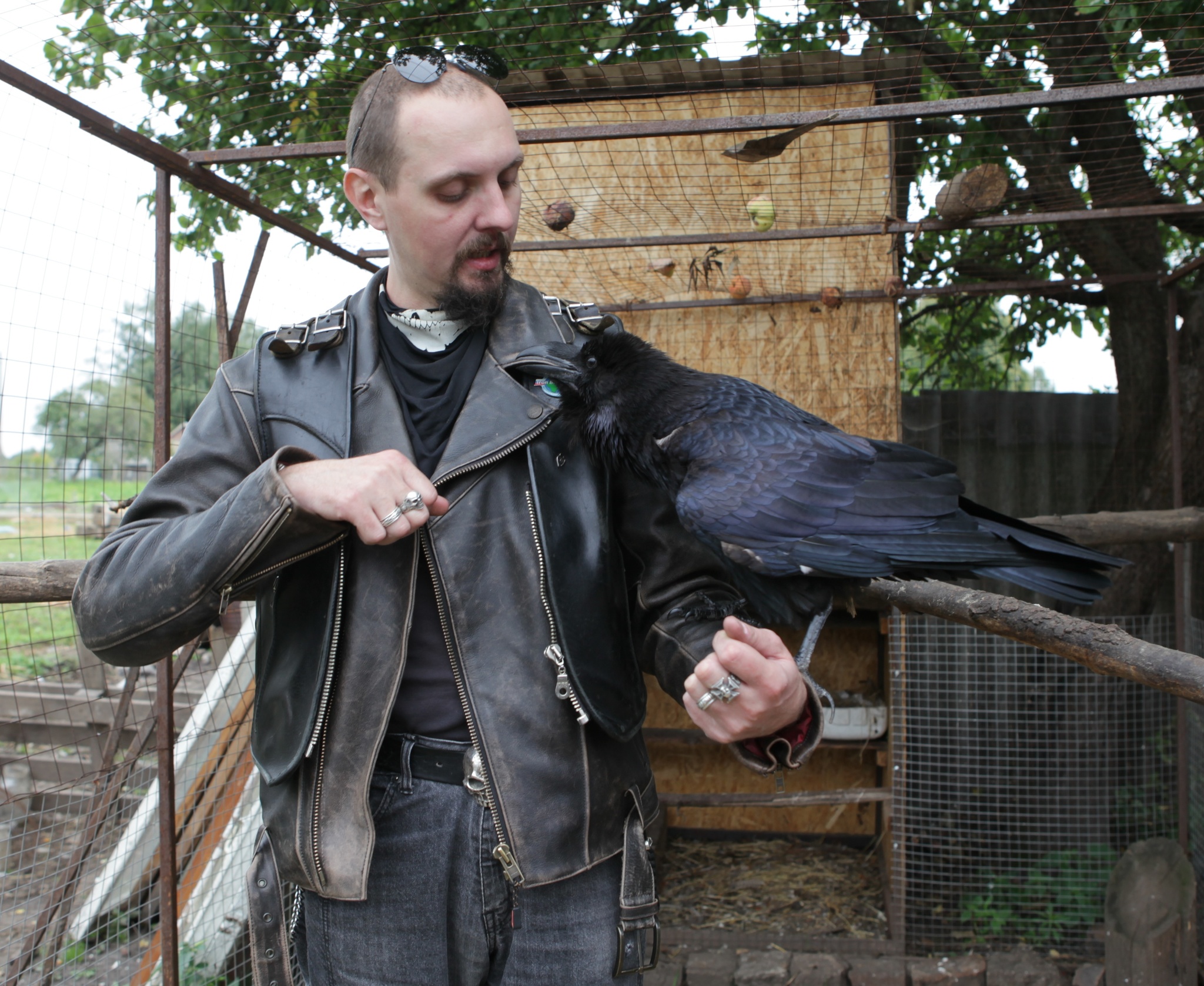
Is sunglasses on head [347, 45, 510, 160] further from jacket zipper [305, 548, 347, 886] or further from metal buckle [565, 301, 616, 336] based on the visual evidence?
jacket zipper [305, 548, 347, 886]

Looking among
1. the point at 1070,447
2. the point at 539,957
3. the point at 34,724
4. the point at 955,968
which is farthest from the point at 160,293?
the point at 1070,447

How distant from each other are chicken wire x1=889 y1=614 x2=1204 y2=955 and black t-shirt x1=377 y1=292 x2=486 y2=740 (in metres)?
3.41

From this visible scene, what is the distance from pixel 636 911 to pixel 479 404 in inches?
41.3

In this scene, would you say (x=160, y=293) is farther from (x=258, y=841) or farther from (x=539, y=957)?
(x=539, y=957)

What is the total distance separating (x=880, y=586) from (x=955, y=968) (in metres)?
3.15

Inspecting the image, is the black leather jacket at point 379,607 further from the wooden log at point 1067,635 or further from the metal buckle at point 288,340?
the wooden log at point 1067,635

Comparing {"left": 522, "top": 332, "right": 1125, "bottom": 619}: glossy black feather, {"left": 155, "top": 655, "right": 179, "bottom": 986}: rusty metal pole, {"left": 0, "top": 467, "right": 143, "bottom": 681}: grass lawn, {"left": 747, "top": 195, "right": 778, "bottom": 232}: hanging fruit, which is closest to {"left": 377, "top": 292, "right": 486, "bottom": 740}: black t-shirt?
{"left": 522, "top": 332, "right": 1125, "bottom": 619}: glossy black feather

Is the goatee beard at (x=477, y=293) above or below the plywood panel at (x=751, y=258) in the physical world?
below

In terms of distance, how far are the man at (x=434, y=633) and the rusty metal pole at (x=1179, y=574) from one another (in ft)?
12.1

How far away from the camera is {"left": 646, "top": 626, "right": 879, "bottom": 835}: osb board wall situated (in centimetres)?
542

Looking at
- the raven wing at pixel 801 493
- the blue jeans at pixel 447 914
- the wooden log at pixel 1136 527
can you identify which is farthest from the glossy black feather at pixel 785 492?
the wooden log at pixel 1136 527

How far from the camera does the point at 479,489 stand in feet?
5.40

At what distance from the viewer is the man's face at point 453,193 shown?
1643mm

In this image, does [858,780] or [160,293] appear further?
[858,780]
